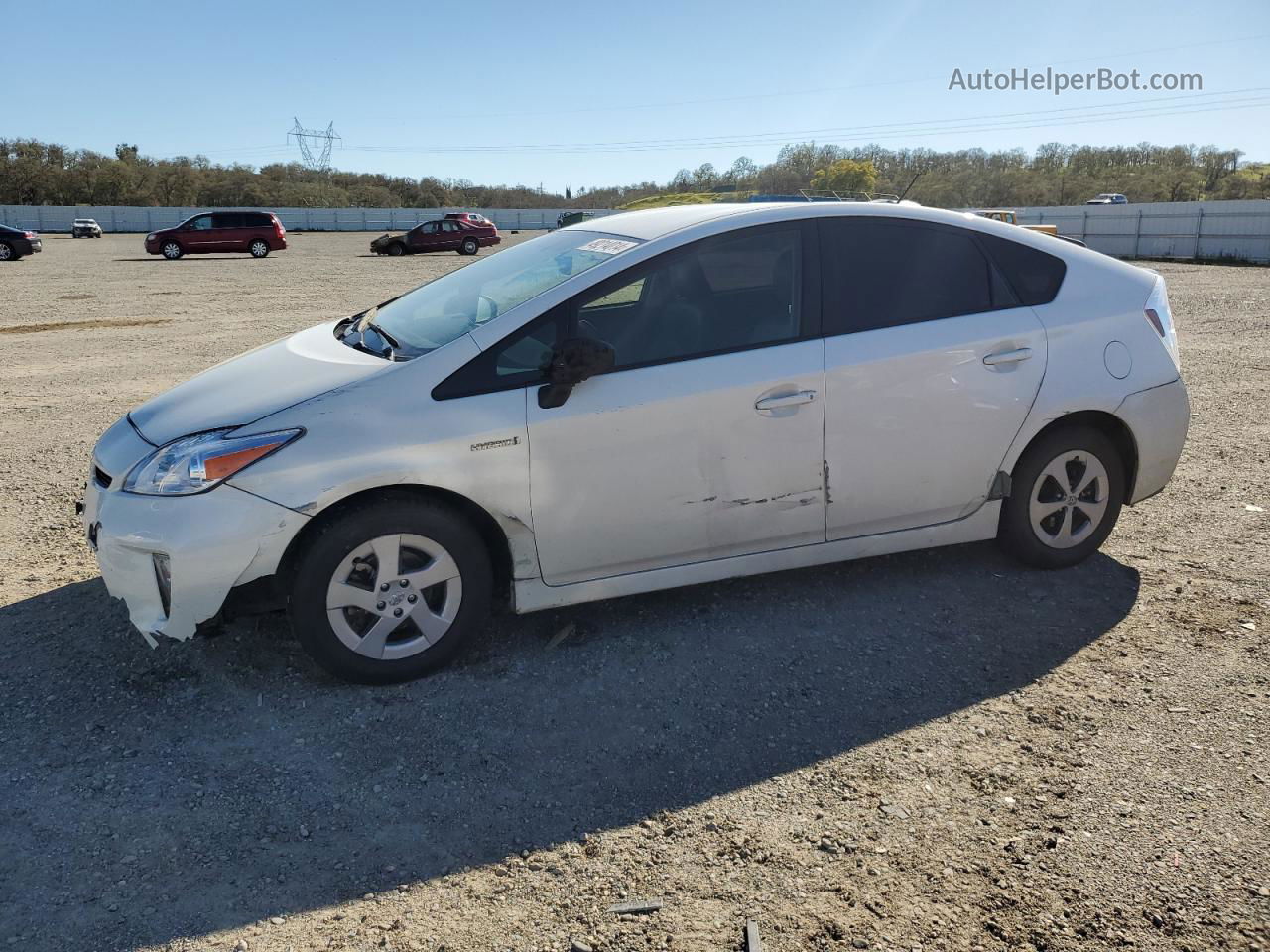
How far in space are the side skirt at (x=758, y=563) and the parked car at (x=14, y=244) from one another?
32.7 meters

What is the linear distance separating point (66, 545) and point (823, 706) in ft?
13.3

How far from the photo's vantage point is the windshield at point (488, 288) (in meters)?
4.02

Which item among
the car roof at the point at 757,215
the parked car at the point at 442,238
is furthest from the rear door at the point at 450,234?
the car roof at the point at 757,215

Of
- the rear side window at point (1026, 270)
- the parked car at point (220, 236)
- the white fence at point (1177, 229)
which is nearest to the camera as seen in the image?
the rear side window at point (1026, 270)

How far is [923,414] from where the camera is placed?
4.21 m

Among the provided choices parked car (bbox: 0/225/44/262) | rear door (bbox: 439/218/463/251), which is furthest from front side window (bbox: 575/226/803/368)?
rear door (bbox: 439/218/463/251)

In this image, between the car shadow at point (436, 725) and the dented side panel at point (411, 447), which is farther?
the dented side panel at point (411, 447)

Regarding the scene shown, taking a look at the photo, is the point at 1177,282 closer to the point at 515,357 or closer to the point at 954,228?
the point at 954,228

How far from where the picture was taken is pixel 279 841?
9.39 feet

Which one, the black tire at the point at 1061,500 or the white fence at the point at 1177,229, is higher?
the white fence at the point at 1177,229

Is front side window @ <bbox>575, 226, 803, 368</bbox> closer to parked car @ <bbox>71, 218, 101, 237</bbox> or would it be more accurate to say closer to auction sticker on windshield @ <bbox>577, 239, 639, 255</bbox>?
auction sticker on windshield @ <bbox>577, 239, 639, 255</bbox>

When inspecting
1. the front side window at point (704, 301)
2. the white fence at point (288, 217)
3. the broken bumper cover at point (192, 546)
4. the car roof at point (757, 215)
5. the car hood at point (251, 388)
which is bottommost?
the broken bumper cover at point (192, 546)

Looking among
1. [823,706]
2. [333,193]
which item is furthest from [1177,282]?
[333,193]

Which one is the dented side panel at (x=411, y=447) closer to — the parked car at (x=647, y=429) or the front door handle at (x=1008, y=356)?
the parked car at (x=647, y=429)
